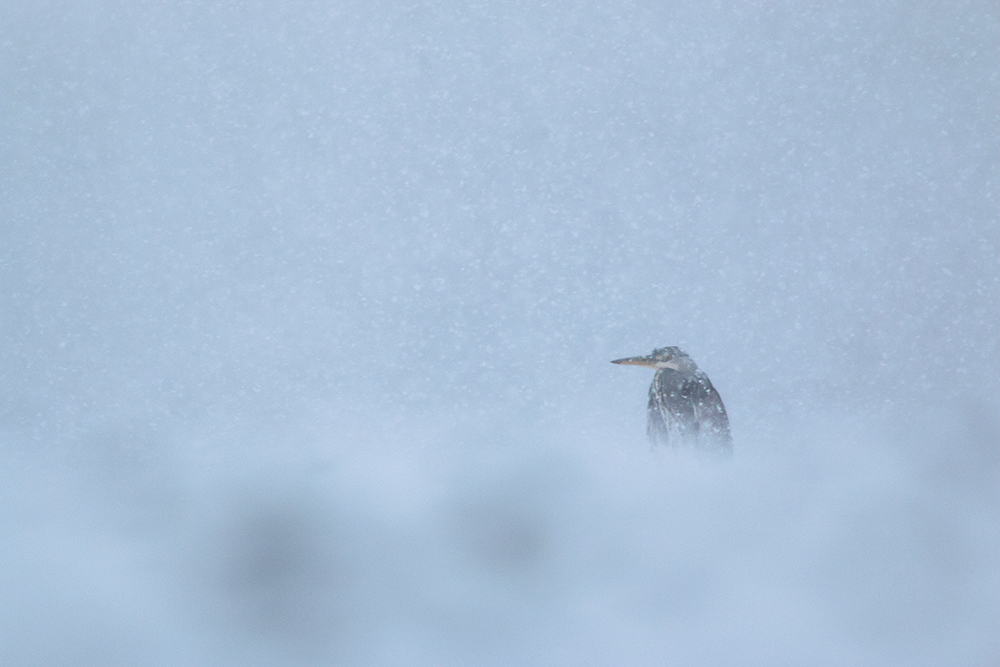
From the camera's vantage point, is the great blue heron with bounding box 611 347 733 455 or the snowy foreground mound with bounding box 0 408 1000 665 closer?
the snowy foreground mound with bounding box 0 408 1000 665

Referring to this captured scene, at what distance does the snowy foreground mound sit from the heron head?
0.12 m

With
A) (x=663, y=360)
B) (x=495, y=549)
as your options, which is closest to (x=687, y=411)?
(x=663, y=360)

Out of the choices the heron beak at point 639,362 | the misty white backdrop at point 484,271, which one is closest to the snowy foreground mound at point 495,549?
the misty white backdrop at point 484,271

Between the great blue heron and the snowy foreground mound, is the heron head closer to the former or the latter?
the great blue heron

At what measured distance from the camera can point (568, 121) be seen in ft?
5.87

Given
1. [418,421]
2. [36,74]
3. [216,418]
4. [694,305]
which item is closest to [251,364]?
[216,418]

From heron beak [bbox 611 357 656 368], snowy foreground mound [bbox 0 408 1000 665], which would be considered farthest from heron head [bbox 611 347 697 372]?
snowy foreground mound [bbox 0 408 1000 665]

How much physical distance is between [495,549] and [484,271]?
1.51ft

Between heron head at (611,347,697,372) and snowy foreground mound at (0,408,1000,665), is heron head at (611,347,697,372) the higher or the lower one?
the higher one

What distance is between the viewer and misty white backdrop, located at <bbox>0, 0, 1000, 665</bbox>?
1673 mm

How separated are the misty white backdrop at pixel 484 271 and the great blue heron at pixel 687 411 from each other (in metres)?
0.03

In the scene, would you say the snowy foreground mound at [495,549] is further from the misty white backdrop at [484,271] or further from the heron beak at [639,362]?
the heron beak at [639,362]

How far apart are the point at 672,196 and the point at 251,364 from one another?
2.47 feet

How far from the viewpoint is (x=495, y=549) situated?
5.31 feet
